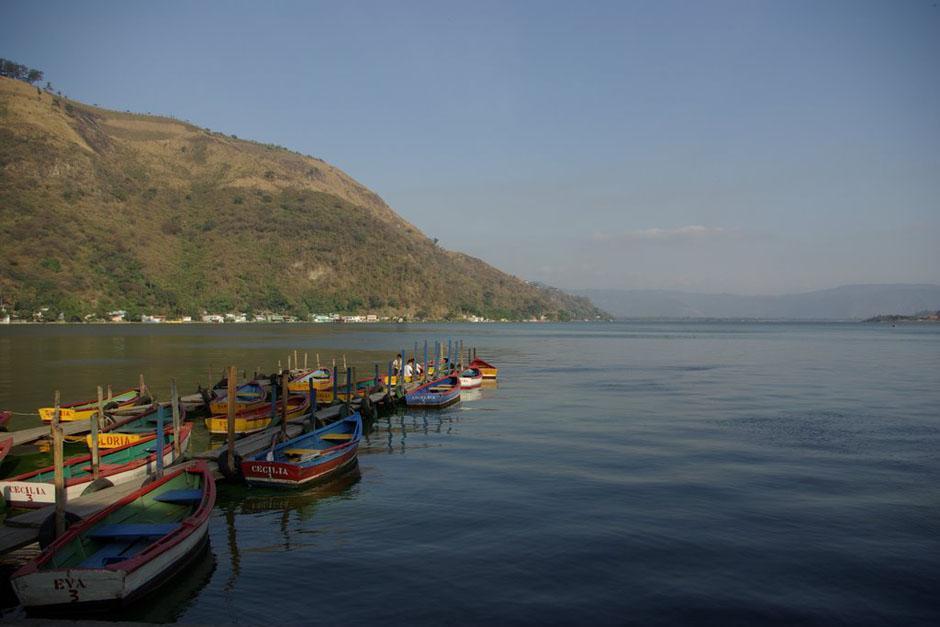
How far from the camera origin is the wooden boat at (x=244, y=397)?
108 ft

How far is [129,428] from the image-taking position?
90.4ft

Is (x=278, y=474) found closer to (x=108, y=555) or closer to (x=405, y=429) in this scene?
(x=108, y=555)

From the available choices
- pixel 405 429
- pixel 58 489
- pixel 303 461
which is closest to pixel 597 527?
pixel 303 461

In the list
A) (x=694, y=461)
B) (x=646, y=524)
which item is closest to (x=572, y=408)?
(x=694, y=461)

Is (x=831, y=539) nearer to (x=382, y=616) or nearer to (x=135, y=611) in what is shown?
(x=382, y=616)

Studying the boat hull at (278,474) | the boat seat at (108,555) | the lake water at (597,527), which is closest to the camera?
the boat seat at (108,555)

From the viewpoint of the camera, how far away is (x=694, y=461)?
2512 cm

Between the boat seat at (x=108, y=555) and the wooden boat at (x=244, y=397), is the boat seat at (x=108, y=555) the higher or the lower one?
the lower one

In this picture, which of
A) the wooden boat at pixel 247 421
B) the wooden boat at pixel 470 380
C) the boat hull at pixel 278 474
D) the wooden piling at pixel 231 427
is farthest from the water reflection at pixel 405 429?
the wooden boat at pixel 470 380

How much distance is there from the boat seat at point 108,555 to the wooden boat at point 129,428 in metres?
10.8

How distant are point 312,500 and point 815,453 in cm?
2007

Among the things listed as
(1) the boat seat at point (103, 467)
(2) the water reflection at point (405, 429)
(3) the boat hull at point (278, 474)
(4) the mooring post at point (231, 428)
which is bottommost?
(2) the water reflection at point (405, 429)

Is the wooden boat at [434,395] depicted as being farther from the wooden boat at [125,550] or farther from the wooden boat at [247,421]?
the wooden boat at [125,550]

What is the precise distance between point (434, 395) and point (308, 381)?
1152cm
